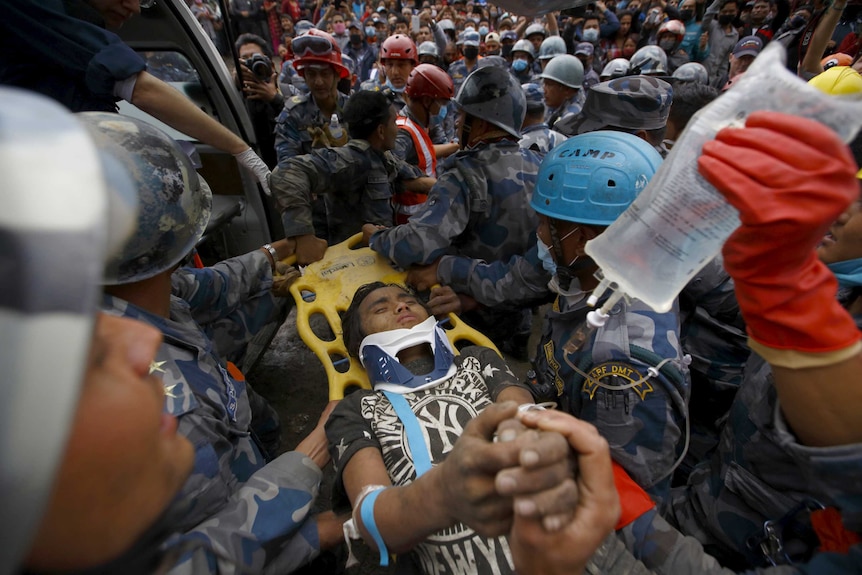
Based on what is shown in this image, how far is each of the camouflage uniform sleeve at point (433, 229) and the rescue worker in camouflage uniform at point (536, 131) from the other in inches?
62.7

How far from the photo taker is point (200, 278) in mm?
2209

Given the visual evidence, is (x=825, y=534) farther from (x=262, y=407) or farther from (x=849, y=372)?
(x=262, y=407)

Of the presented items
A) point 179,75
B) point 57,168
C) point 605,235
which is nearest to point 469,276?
point 605,235

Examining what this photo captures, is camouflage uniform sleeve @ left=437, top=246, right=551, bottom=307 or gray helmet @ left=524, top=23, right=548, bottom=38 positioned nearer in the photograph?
camouflage uniform sleeve @ left=437, top=246, right=551, bottom=307

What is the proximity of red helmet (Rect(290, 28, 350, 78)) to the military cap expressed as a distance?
104 inches

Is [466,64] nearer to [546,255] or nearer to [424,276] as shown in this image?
[424,276]

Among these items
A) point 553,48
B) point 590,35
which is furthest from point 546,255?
point 590,35

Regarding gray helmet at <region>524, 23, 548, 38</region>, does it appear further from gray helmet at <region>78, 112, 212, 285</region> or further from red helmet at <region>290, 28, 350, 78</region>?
gray helmet at <region>78, 112, 212, 285</region>

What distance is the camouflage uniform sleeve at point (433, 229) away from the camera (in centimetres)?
281

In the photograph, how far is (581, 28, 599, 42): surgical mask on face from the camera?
32.8 ft

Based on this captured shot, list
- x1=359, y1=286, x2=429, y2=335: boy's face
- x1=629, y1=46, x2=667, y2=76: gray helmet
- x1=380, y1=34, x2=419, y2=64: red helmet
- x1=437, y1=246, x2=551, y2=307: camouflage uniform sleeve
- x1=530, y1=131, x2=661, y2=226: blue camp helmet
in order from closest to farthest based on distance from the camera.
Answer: x1=530, y1=131, x2=661, y2=226: blue camp helmet → x1=359, y1=286, x2=429, y2=335: boy's face → x1=437, y1=246, x2=551, y2=307: camouflage uniform sleeve → x1=380, y1=34, x2=419, y2=64: red helmet → x1=629, y1=46, x2=667, y2=76: gray helmet

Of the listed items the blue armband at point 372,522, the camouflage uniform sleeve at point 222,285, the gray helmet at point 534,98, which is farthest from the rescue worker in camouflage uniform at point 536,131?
the blue armband at point 372,522

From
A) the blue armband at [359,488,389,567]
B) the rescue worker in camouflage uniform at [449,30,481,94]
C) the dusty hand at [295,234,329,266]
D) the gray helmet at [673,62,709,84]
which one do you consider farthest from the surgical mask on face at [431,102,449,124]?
the blue armband at [359,488,389,567]

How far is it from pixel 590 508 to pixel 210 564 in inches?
41.6
